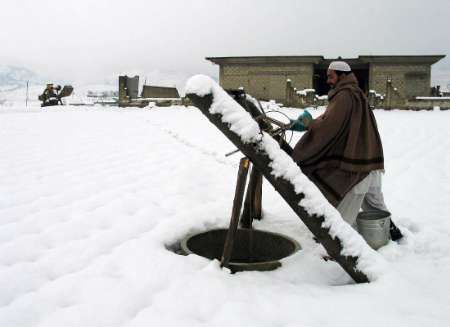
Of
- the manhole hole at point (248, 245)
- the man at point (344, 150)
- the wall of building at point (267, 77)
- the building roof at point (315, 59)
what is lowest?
the manhole hole at point (248, 245)

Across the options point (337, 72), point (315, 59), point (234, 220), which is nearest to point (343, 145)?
point (337, 72)

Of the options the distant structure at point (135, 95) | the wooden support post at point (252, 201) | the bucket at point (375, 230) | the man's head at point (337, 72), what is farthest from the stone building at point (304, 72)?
the bucket at point (375, 230)

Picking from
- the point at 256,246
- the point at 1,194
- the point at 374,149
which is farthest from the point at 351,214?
the point at 1,194

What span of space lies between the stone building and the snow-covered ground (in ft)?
48.6

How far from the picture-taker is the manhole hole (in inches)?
165

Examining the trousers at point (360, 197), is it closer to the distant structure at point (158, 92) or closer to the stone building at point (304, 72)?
the stone building at point (304, 72)

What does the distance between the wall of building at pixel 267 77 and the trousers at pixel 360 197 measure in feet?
58.4

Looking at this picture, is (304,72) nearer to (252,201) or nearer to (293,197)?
(252,201)

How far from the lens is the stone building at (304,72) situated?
70.0ft

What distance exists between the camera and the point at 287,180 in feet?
9.78

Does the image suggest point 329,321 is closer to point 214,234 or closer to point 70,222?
point 214,234

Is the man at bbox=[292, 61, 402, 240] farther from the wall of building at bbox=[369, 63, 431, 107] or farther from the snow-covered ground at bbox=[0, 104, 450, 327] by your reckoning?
the wall of building at bbox=[369, 63, 431, 107]

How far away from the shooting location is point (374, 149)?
3.85 meters

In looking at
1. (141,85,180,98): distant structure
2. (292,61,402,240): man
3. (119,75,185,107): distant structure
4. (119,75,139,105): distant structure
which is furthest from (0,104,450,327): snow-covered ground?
(141,85,180,98): distant structure
